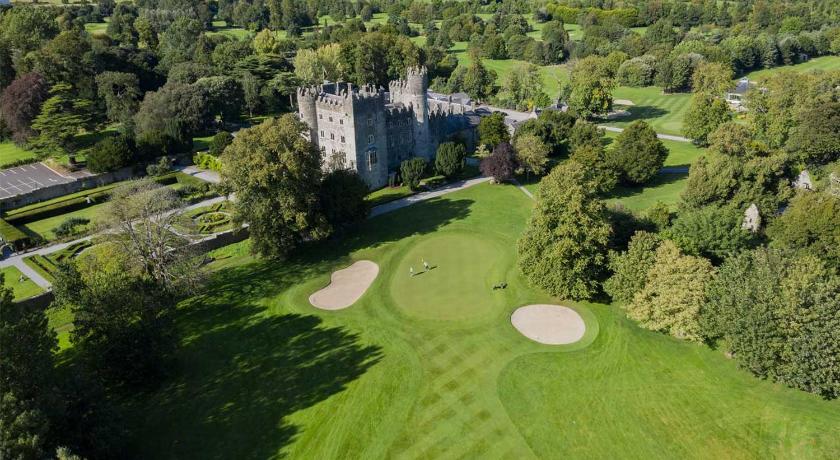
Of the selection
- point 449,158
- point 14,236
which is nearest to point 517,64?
point 449,158

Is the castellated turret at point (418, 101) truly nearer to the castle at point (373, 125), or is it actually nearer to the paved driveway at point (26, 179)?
the castle at point (373, 125)

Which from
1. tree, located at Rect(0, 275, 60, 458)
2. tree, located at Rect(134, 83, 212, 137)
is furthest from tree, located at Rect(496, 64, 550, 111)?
tree, located at Rect(0, 275, 60, 458)

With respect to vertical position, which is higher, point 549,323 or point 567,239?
point 567,239

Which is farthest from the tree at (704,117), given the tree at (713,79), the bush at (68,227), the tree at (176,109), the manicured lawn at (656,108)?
the bush at (68,227)

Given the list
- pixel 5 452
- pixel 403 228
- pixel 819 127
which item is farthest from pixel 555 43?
pixel 5 452

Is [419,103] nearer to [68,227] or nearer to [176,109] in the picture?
[176,109]

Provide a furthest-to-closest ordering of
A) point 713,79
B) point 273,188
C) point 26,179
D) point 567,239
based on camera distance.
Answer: point 713,79 → point 26,179 → point 273,188 → point 567,239

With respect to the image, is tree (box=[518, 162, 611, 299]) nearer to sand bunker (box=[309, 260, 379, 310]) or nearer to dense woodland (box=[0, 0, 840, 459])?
dense woodland (box=[0, 0, 840, 459])

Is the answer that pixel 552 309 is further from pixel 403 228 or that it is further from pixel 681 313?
pixel 403 228
